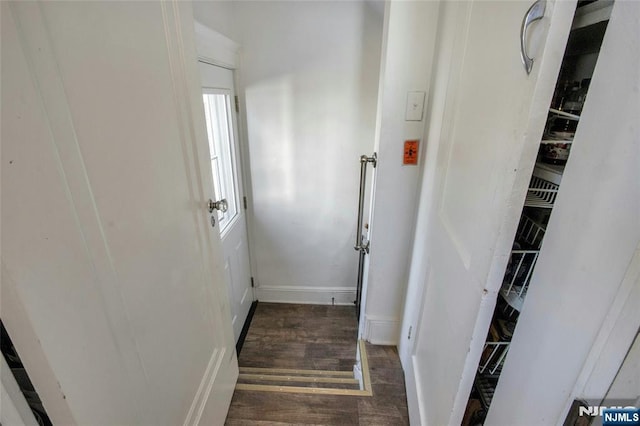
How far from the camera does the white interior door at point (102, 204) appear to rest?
0.43 meters

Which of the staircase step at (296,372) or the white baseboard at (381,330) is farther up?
the white baseboard at (381,330)

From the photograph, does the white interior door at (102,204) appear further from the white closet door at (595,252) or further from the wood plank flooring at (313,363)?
the white closet door at (595,252)

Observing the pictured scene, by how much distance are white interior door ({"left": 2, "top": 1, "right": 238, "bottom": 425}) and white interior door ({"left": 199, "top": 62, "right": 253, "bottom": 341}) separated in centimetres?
82

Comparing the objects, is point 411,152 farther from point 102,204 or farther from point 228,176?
point 228,176

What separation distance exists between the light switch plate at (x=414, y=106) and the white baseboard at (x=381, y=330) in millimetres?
1101

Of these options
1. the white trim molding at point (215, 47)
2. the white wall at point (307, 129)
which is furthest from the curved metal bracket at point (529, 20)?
the white wall at point (307, 129)

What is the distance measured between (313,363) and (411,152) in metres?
1.63

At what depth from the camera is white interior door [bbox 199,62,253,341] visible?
5.80 ft

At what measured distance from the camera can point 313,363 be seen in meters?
2.07

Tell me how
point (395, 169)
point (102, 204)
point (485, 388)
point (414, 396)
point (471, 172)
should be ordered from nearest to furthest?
point (102, 204)
point (471, 172)
point (485, 388)
point (414, 396)
point (395, 169)

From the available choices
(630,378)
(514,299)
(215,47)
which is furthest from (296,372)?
(215,47)

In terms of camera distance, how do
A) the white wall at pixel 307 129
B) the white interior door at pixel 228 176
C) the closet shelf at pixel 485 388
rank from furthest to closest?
the white wall at pixel 307 129 → the white interior door at pixel 228 176 → the closet shelf at pixel 485 388

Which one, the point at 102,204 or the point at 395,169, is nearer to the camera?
the point at 102,204

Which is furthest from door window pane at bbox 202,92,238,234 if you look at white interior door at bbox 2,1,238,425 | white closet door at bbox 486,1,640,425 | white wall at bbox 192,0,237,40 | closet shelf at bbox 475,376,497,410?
white closet door at bbox 486,1,640,425
